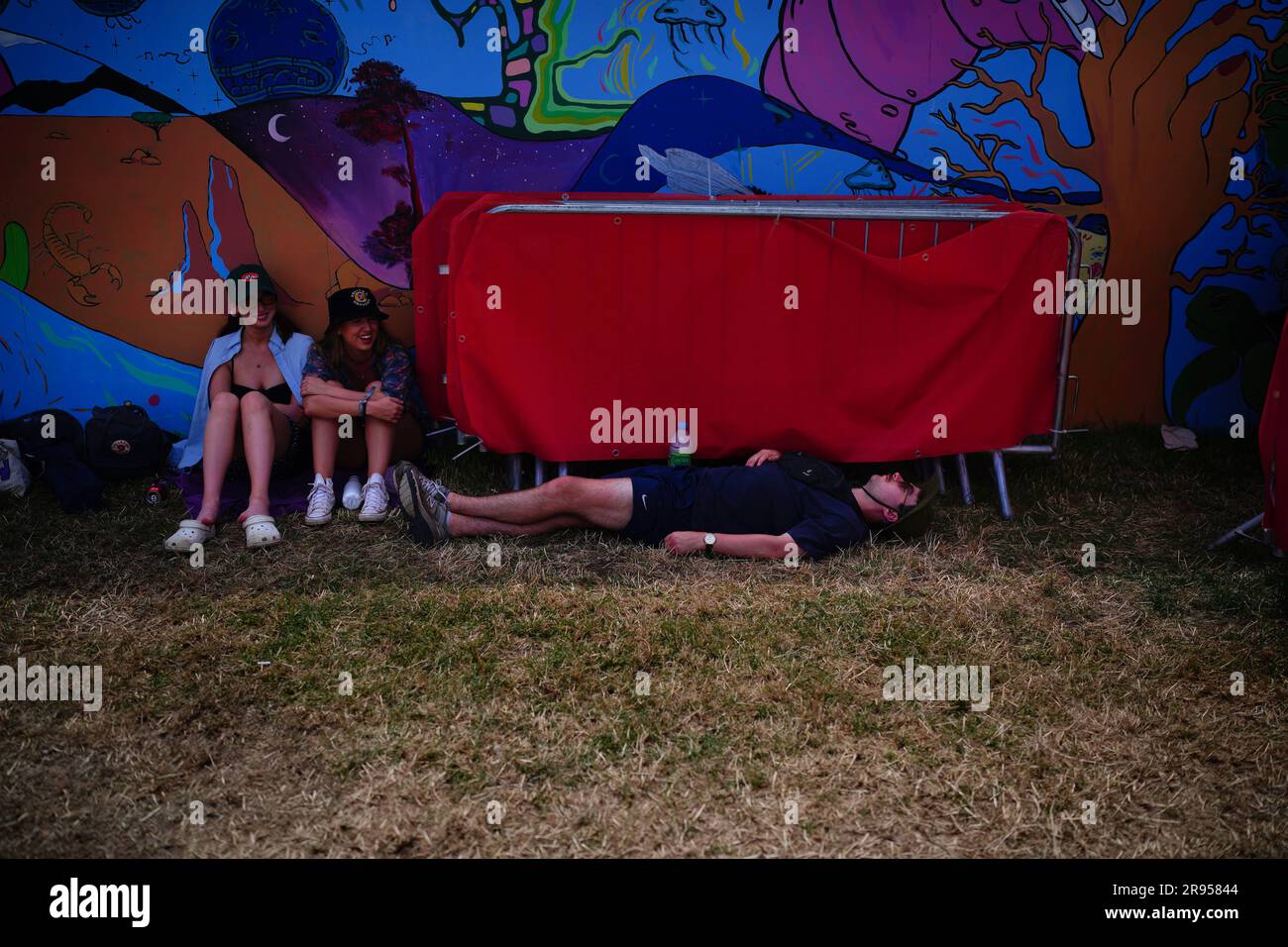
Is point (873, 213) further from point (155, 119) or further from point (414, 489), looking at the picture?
point (155, 119)

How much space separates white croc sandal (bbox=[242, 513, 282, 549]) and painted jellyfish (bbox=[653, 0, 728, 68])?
12.2 feet

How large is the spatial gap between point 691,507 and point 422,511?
1.30m

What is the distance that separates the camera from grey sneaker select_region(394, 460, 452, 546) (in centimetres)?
472

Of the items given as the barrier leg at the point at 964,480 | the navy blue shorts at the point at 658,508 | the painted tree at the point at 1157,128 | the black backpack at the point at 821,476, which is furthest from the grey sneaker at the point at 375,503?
the painted tree at the point at 1157,128

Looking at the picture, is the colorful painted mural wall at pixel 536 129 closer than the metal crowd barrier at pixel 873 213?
No

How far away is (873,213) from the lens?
4941mm

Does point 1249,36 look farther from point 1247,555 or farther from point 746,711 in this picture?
point 746,711

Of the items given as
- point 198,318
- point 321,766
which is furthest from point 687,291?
point 198,318

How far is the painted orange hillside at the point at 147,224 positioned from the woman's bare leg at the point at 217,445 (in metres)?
1.22

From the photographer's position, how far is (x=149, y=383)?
6.17m

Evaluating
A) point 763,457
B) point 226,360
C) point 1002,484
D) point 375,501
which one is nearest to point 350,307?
point 226,360

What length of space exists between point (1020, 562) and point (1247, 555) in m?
1.12

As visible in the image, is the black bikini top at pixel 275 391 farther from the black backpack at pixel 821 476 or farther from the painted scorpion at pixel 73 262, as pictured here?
the black backpack at pixel 821 476

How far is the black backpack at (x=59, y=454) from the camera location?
17.1 ft
